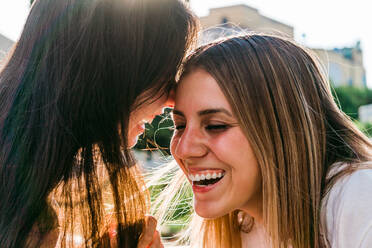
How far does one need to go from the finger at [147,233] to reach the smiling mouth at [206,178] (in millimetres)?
356

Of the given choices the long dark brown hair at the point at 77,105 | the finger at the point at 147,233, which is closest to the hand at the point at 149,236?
the finger at the point at 147,233

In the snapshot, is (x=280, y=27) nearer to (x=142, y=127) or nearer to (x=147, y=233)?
(x=142, y=127)

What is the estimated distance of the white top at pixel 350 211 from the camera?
6.74 ft

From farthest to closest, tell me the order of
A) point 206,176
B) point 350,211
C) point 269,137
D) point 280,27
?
point 280,27
point 206,176
point 269,137
point 350,211

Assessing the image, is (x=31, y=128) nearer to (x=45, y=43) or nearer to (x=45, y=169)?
(x=45, y=169)

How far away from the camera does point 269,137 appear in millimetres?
2457

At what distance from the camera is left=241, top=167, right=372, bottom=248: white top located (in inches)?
80.9

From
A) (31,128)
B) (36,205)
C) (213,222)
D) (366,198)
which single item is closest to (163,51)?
(31,128)

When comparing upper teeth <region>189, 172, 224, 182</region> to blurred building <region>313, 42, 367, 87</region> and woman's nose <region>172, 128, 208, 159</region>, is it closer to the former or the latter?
woman's nose <region>172, 128, 208, 159</region>

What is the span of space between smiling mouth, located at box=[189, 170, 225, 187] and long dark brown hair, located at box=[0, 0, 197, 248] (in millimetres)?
403

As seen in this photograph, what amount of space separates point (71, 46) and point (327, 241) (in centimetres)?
166

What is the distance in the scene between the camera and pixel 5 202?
2.04 m

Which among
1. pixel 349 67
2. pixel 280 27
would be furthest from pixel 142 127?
pixel 349 67

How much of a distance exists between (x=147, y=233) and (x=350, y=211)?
1166mm
